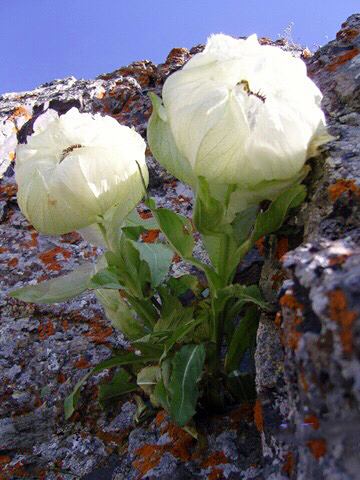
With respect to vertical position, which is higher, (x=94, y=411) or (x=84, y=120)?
(x=84, y=120)

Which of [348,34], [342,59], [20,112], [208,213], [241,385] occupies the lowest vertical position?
[241,385]

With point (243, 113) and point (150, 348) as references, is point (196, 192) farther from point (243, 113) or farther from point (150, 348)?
point (150, 348)

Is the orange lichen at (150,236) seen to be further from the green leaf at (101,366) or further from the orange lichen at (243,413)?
the orange lichen at (243,413)

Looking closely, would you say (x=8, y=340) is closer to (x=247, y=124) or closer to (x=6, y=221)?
(x=6, y=221)

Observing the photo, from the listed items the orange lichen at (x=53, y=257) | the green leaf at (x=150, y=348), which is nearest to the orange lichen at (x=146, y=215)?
the orange lichen at (x=53, y=257)

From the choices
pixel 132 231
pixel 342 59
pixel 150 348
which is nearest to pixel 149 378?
pixel 150 348

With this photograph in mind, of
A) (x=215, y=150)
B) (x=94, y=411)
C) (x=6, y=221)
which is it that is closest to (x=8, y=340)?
(x=94, y=411)
